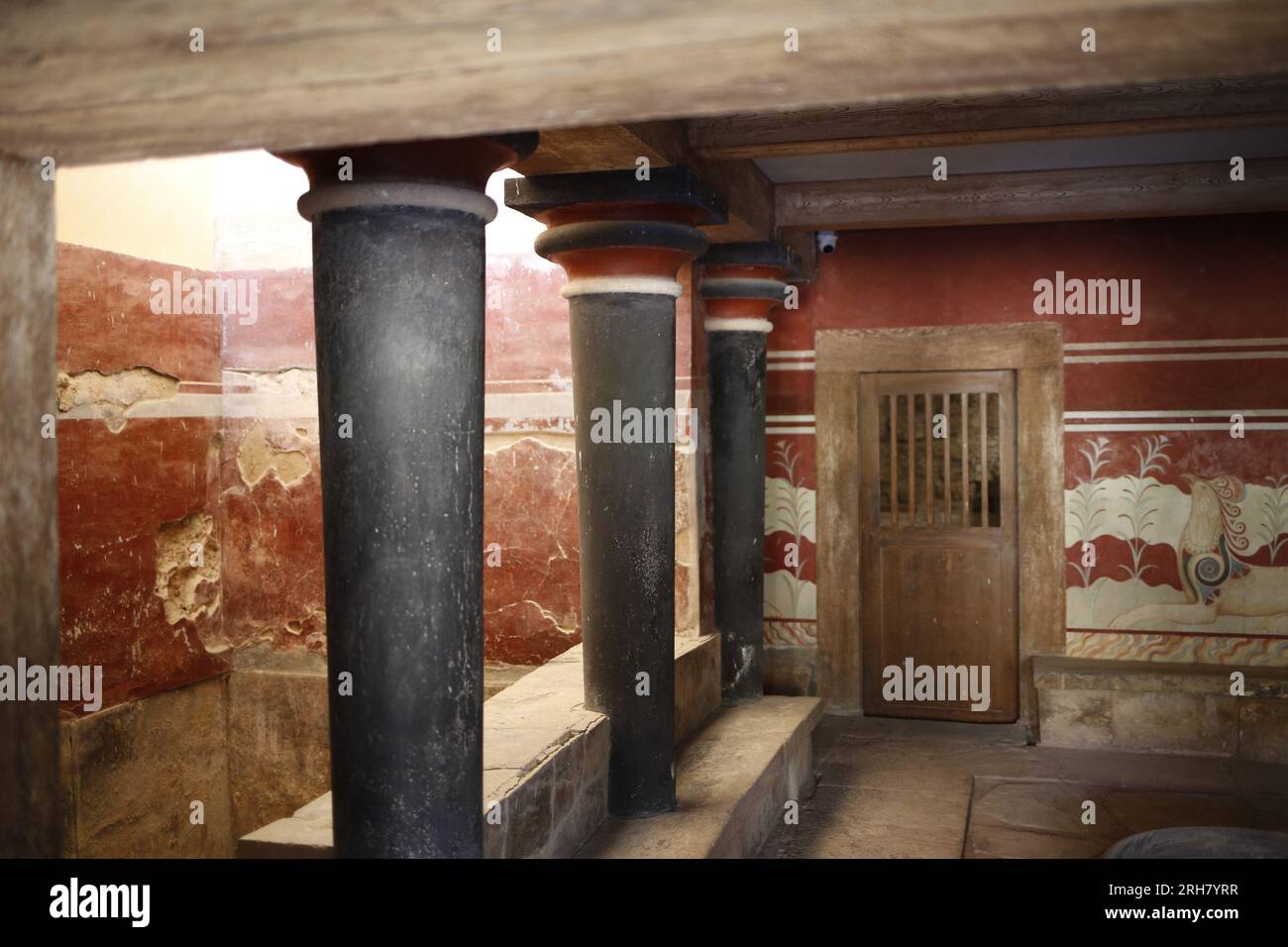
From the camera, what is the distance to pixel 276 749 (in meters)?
6.18

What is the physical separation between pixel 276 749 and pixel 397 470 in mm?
4287

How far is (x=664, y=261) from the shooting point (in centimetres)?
398

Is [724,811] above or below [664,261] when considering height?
below

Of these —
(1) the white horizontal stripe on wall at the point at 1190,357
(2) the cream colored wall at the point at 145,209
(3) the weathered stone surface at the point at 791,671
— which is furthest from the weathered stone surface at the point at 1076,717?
(2) the cream colored wall at the point at 145,209

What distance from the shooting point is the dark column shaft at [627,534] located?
394 centimetres

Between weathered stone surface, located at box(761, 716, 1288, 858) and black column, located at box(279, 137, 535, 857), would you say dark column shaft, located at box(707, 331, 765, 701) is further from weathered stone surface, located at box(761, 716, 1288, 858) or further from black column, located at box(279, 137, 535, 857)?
black column, located at box(279, 137, 535, 857)

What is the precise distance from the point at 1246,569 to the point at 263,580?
5.37 m

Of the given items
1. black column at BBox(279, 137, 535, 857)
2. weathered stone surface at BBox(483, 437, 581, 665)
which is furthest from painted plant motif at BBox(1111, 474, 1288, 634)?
black column at BBox(279, 137, 535, 857)

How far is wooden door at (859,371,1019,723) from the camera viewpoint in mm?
6543

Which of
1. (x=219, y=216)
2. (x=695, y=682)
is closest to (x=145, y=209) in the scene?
(x=219, y=216)

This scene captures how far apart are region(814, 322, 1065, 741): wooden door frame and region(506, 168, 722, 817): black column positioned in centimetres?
283

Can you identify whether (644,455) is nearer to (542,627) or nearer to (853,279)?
(542,627)

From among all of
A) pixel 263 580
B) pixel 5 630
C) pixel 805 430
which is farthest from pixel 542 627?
pixel 5 630

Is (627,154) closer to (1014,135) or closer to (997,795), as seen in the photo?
(1014,135)
